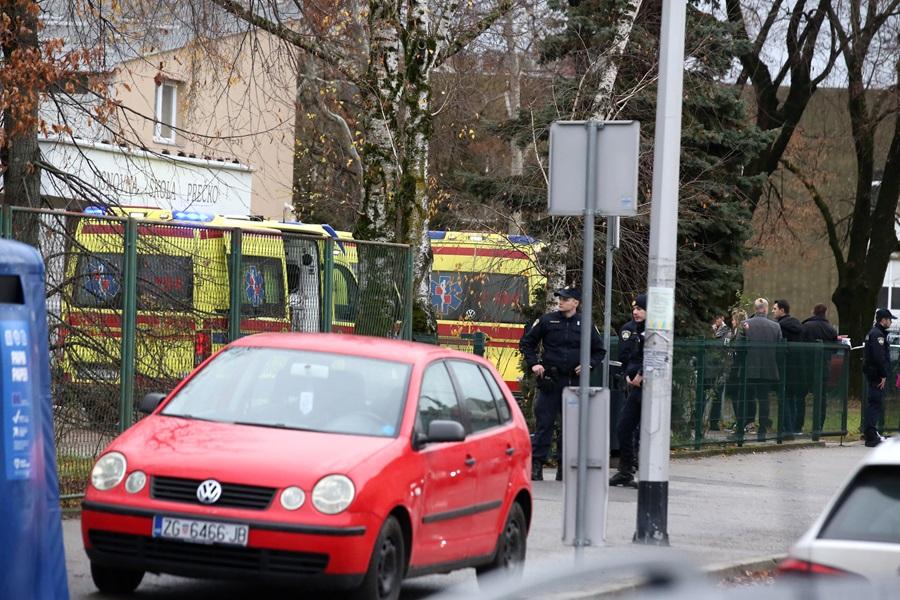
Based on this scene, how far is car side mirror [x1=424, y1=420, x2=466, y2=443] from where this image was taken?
29.2 feet

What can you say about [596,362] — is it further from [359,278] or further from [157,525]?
[157,525]

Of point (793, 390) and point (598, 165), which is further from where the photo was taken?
point (793, 390)

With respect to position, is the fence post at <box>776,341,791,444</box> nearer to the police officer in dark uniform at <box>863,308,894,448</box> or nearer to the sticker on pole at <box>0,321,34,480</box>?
the police officer in dark uniform at <box>863,308,894,448</box>

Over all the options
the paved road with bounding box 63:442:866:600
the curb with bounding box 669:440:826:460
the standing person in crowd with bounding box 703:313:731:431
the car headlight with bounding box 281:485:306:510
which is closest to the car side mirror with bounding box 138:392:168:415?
the paved road with bounding box 63:442:866:600

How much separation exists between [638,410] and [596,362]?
1045 millimetres

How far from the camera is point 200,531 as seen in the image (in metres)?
8.23

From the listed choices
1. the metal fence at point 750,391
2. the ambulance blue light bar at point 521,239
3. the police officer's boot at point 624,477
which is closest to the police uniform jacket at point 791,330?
the metal fence at point 750,391

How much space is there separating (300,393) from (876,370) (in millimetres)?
16528

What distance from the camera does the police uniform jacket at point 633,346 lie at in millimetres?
15852

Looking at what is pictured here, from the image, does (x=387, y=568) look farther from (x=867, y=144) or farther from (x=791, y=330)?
(x=867, y=144)

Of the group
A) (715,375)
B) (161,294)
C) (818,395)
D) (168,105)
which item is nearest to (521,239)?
(715,375)

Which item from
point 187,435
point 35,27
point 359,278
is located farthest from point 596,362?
point 187,435

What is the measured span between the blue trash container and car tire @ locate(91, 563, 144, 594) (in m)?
1.72

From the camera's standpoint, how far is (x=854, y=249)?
38.8 meters
